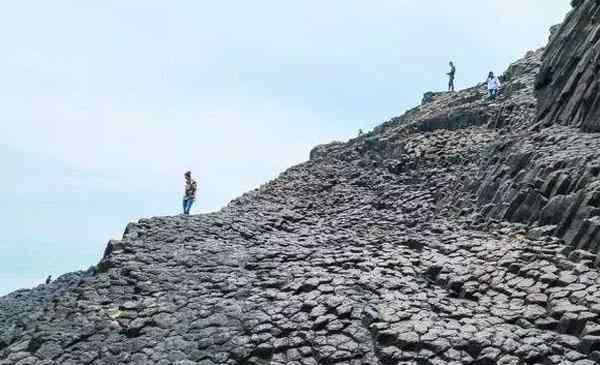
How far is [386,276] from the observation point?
66.7ft

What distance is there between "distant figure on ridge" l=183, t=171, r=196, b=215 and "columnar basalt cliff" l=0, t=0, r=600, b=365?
2.90 metres

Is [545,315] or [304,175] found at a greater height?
[304,175]

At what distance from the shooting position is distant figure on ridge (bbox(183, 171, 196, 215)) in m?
32.1

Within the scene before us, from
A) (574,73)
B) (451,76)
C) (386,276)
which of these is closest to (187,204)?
(386,276)

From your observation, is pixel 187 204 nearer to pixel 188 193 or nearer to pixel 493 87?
pixel 188 193

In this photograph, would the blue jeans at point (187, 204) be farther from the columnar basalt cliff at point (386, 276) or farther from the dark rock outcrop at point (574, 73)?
the dark rock outcrop at point (574, 73)

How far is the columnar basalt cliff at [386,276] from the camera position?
15969mm

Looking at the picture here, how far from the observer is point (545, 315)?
15.8 m

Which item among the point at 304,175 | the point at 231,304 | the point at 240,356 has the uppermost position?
the point at 304,175

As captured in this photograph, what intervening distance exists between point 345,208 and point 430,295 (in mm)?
13943

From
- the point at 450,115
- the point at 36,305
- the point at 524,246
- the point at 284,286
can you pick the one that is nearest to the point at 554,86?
the point at 450,115

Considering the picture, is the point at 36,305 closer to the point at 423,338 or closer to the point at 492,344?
the point at 423,338

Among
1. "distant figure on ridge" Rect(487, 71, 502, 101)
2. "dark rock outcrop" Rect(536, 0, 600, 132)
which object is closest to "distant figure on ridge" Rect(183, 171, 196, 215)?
"dark rock outcrop" Rect(536, 0, 600, 132)

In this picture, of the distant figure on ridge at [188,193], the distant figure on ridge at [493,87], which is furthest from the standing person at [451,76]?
the distant figure on ridge at [188,193]
